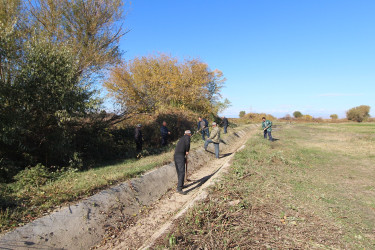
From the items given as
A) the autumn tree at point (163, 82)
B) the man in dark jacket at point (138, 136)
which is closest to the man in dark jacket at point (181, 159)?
the man in dark jacket at point (138, 136)

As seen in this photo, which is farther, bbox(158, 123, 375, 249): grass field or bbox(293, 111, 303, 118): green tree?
bbox(293, 111, 303, 118): green tree

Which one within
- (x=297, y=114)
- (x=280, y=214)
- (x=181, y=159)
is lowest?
(x=280, y=214)

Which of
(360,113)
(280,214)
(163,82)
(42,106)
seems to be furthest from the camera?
(360,113)

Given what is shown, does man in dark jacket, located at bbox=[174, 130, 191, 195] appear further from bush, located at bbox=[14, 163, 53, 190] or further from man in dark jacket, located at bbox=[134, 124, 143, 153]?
man in dark jacket, located at bbox=[134, 124, 143, 153]

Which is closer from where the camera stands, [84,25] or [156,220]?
[156,220]

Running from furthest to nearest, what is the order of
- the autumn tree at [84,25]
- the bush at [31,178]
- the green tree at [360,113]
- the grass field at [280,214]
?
the green tree at [360,113] → the autumn tree at [84,25] → the bush at [31,178] → the grass field at [280,214]

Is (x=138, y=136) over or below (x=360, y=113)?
below

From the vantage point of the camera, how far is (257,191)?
6.59m

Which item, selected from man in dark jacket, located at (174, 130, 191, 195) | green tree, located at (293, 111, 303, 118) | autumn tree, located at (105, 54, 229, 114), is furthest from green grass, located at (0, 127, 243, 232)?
green tree, located at (293, 111, 303, 118)

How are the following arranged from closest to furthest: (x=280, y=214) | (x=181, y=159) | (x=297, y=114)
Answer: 1. (x=280, y=214)
2. (x=181, y=159)
3. (x=297, y=114)

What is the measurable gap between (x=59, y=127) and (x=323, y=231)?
9.20 metres

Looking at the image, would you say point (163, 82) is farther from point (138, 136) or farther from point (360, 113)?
point (360, 113)

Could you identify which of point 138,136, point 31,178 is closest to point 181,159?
point 31,178

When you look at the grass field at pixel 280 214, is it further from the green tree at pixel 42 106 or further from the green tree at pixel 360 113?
the green tree at pixel 360 113
